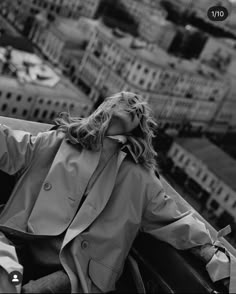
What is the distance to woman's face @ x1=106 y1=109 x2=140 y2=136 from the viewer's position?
1.35 meters

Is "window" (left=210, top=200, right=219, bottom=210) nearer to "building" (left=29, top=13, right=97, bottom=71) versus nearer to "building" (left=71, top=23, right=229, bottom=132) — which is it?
"building" (left=71, top=23, right=229, bottom=132)

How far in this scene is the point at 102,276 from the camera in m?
1.23

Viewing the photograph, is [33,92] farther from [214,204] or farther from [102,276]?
[102,276]

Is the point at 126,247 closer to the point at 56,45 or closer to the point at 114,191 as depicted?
the point at 114,191

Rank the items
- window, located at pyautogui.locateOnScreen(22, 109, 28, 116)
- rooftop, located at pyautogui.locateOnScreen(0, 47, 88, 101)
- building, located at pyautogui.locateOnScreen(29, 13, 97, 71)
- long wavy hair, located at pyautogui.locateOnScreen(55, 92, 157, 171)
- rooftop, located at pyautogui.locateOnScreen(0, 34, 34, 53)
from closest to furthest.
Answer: long wavy hair, located at pyautogui.locateOnScreen(55, 92, 157, 171)
rooftop, located at pyautogui.locateOnScreen(0, 47, 88, 101)
window, located at pyautogui.locateOnScreen(22, 109, 28, 116)
rooftop, located at pyautogui.locateOnScreen(0, 34, 34, 53)
building, located at pyautogui.locateOnScreen(29, 13, 97, 71)

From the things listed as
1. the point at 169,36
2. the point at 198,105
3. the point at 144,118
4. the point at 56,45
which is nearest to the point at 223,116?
the point at 198,105

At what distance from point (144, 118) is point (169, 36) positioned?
16808mm

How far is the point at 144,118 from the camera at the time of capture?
1.39 m

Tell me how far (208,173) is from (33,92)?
12.9 feet

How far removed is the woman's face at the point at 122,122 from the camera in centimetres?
135

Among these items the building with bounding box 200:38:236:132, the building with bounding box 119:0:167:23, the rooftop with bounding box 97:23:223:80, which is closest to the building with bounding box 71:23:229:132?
the rooftop with bounding box 97:23:223:80

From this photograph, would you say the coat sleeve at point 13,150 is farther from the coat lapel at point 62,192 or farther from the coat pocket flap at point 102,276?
the coat pocket flap at point 102,276

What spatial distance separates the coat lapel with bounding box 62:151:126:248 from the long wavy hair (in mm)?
74

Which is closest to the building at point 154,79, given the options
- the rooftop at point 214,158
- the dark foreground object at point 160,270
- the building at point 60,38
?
the building at point 60,38
